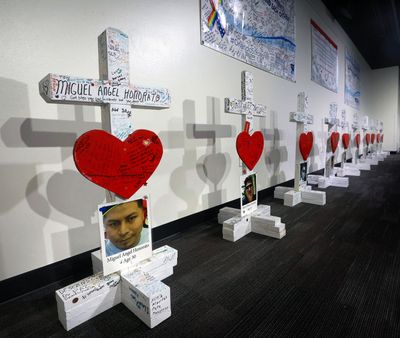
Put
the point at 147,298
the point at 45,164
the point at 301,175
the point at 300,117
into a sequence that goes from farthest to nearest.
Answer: the point at 301,175 < the point at 300,117 < the point at 45,164 < the point at 147,298

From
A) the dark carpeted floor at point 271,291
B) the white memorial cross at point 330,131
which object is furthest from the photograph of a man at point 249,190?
the white memorial cross at point 330,131

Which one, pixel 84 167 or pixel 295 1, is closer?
pixel 84 167

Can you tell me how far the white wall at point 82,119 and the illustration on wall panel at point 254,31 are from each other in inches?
4.6

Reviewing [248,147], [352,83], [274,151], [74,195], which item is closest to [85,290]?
[74,195]

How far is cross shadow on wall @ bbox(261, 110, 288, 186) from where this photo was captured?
2690 mm

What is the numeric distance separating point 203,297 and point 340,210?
1742mm

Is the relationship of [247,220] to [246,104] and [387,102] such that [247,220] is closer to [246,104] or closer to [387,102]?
[246,104]

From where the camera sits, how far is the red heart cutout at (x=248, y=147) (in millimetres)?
1596

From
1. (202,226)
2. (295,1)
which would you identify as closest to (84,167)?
(202,226)

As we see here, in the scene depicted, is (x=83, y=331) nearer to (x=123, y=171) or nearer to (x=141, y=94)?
(x=123, y=171)

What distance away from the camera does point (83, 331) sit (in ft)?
2.84

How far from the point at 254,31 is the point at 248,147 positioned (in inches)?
55.2

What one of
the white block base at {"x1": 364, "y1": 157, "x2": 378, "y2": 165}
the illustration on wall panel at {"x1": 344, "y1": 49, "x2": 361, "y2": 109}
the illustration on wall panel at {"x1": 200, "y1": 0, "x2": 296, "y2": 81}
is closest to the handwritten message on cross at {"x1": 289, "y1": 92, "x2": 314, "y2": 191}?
the illustration on wall panel at {"x1": 200, "y1": 0, "x2": 296, "y2": 81}

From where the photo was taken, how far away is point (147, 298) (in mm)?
869
